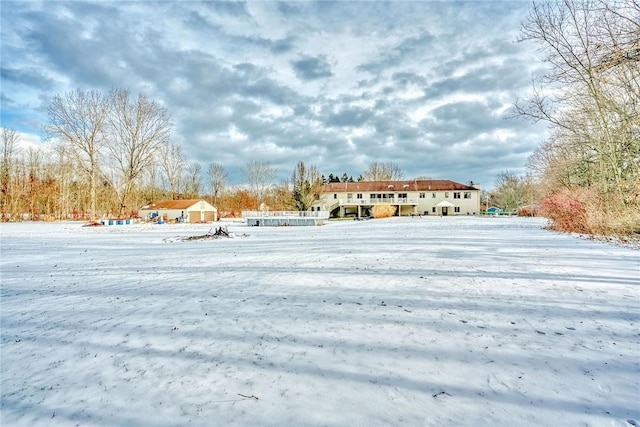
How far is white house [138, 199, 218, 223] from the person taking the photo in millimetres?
42844

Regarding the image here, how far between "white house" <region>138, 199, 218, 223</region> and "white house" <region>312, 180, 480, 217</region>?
18.3 meters

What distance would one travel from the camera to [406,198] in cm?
5422

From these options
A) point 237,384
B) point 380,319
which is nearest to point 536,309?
point 380,319

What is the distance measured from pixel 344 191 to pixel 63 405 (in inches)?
2077

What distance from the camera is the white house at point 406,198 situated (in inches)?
2120

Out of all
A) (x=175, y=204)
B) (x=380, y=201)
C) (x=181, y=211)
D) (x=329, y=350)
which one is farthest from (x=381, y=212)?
(x=329, y=350)

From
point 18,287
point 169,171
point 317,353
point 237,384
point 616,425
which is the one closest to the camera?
point 616,425

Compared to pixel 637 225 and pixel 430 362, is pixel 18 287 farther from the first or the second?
pixel 637 225

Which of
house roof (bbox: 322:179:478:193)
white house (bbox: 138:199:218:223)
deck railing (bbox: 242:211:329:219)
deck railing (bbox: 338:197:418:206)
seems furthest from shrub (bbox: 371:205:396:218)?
white house (bbox: 138:199:218:223)

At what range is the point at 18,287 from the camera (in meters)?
6.41

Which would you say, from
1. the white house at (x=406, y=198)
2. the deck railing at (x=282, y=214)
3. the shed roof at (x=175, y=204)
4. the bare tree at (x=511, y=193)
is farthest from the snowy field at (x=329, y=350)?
the bare tree at (x=511, y=193)

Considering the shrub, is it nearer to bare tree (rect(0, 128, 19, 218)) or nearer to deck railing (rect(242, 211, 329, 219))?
deck railing (rect(242, 211, 329, 219))

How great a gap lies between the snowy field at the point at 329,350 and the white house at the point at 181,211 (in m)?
38.3

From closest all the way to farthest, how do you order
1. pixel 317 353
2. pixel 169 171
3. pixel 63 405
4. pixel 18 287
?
pixel 63 405 < pixel 317 353 < pixel 18 287 < pixel 169 171
